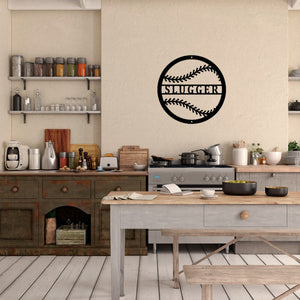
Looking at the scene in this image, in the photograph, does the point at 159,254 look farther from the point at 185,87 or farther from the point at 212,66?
the point at 212,66

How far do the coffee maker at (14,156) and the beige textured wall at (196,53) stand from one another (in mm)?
1169

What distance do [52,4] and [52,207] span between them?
9.89ft

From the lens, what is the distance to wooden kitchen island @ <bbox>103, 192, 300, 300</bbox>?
2.96 metres

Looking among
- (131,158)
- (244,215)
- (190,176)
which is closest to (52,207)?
(131,158)

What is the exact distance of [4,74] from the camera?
5824 mm

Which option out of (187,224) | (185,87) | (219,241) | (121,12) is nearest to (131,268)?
(219,241)

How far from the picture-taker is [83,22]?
609cm

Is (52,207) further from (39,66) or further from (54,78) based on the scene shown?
(39,66)

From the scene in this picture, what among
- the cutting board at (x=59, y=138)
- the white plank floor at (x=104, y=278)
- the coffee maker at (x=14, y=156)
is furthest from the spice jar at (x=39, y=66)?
the white plank floor at (x=104, y=278)

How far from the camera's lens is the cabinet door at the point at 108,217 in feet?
16.9

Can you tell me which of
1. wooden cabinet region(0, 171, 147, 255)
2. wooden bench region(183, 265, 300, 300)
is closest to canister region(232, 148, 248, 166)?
wooden cabinet region(0, 171, 147, 255)

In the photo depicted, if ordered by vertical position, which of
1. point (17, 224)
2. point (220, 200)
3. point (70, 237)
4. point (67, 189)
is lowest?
point (70, 237)

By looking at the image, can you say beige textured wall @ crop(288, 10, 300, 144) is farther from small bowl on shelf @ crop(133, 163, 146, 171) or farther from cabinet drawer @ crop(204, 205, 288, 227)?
cabinet drawer @ crop(204, 205, 288, 227)

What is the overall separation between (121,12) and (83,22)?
0.63 meters
